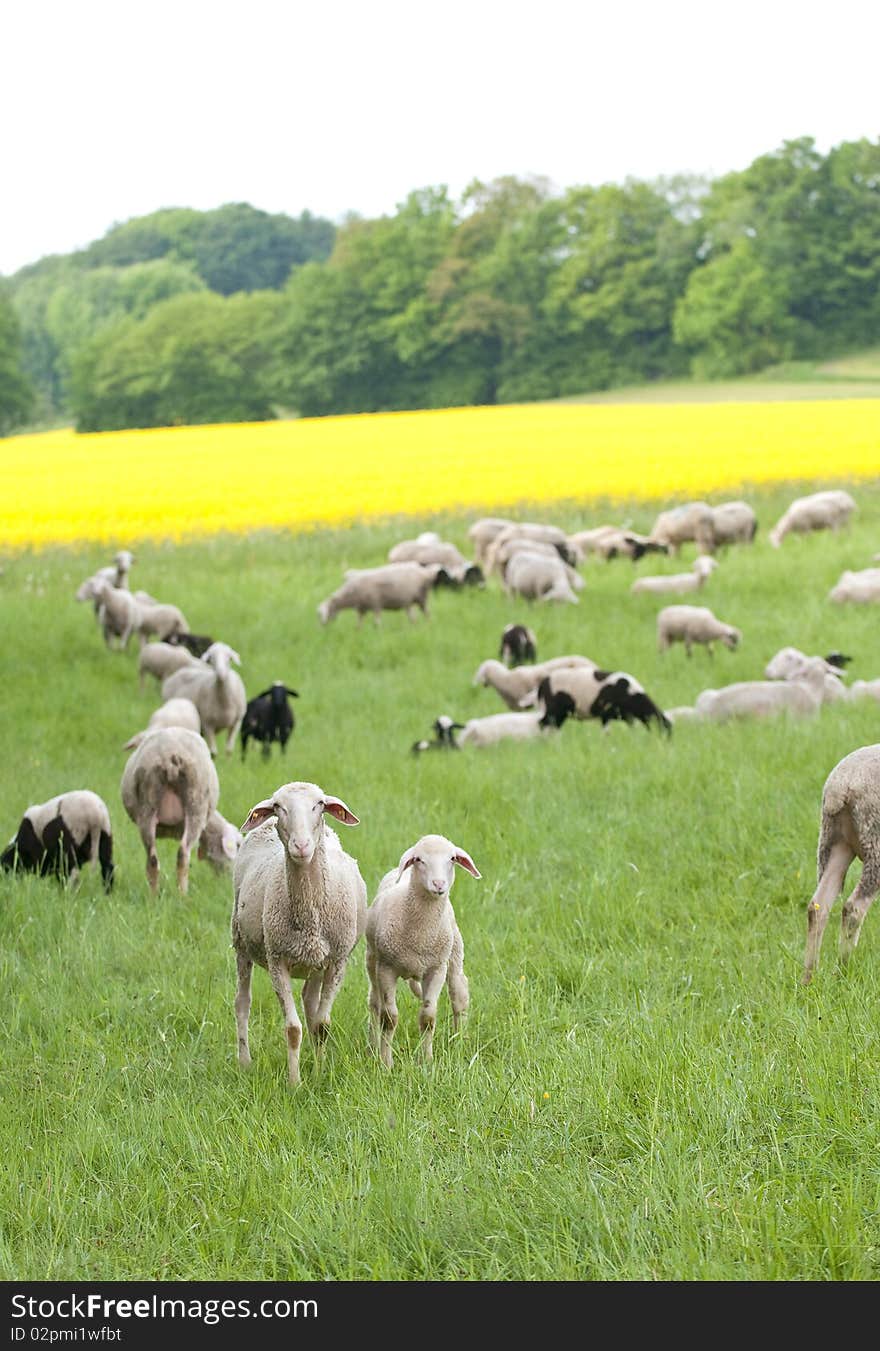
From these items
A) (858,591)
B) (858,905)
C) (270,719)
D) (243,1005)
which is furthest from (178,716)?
(858,591)

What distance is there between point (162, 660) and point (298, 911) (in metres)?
10.1

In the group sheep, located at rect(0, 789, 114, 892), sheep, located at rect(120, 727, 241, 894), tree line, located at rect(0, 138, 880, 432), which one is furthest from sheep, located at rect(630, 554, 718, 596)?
→ tree line, located at rect(0, 138, 880, 432)

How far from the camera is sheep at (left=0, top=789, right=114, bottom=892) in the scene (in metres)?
8.59

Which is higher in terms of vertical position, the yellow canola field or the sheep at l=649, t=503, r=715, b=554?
the yellow canola field

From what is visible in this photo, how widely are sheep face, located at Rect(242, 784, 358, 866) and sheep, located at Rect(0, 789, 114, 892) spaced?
11.8 ft

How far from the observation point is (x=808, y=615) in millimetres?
17188

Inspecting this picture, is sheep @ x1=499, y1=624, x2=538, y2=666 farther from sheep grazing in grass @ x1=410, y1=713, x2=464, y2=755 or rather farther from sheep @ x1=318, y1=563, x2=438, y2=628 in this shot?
sheep grazing in grass @ x1=410, y1=713, x2=464, y2=755

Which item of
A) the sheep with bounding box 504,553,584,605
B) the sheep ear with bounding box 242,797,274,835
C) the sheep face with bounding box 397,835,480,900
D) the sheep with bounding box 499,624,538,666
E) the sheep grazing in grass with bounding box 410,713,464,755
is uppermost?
the sheep ear with bounding box 242,797,274,835

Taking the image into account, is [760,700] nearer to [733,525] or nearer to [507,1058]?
[507,1058]

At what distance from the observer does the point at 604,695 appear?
497 inches

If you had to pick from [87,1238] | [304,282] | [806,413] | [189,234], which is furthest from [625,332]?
[87,1238]

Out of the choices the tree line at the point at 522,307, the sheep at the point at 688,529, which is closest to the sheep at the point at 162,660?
the sheep at the point at 688,529

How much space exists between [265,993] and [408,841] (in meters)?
2.19

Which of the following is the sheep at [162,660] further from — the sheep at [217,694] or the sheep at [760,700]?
the sheep at [760,700]
